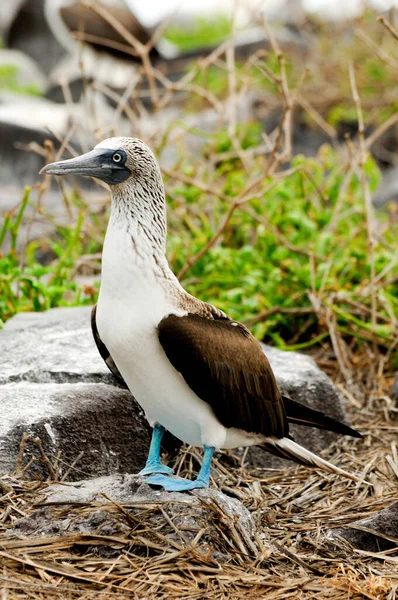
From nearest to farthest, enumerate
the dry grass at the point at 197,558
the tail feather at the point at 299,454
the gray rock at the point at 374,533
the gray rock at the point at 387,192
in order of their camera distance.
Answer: the dry grass at the point at 197,558
the gray rock at the point at 374,533
the tail feather at the point at 299,454
the gray rock at the point at 387,192

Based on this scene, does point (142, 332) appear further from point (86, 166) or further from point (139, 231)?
point (86, 166)

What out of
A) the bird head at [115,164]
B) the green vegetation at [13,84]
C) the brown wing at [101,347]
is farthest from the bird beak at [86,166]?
the green vegetation at [13,84]

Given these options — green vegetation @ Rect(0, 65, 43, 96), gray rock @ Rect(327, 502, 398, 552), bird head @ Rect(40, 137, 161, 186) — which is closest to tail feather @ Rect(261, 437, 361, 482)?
gray rock @ Rect(327, 502, 398, 552)

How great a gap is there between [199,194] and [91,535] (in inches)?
138

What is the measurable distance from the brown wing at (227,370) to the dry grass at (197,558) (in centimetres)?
37

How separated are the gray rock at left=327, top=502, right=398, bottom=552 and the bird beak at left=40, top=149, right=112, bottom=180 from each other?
1.47 metres

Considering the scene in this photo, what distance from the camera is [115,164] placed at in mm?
3027

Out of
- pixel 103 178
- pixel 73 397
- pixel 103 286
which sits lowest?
pixel 73 397

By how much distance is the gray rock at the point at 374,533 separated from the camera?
295cm

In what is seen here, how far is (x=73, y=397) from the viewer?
3295 millimetres

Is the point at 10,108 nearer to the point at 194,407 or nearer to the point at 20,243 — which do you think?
the point at 20,243

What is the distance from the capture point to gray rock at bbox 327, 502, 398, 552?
2953mm

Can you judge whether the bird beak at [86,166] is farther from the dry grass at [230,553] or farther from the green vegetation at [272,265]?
the green vegetation at [272,265]

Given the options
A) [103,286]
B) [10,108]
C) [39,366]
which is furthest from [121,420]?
[10,108]
